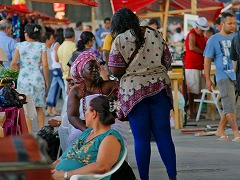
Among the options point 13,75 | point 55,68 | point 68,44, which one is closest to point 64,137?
point 13,75

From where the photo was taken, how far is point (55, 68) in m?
18.3

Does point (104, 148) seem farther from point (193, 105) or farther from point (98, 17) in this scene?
point (98, 17)

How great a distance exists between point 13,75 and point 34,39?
2121 mm

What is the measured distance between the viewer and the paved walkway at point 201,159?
9.55 meters

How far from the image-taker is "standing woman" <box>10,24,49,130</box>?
12.9 meters

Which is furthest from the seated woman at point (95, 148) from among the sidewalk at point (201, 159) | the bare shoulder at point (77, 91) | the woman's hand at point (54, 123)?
the sidewalk at point (201, 159)

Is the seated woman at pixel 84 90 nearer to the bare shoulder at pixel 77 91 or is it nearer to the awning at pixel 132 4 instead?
the bare shoulder at pixel 77 91

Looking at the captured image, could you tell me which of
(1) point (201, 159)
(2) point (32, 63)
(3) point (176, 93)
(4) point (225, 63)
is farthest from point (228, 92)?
(2) point (32, 63)

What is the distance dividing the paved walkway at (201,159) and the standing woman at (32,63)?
1.71 metres

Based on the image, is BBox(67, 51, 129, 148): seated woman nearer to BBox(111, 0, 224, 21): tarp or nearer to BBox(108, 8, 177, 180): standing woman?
BBox(108, 8, 177, 180): standing woman

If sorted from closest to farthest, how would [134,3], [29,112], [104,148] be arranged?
[104,148]
[29,112]
[134,3]

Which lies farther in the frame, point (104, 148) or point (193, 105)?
point (193, 105)

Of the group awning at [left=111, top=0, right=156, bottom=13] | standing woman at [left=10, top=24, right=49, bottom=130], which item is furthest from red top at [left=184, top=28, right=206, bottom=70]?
awning at [left=111, top=0, right=156, bottom=13]

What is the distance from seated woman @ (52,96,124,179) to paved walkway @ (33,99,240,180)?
2.79 meters
